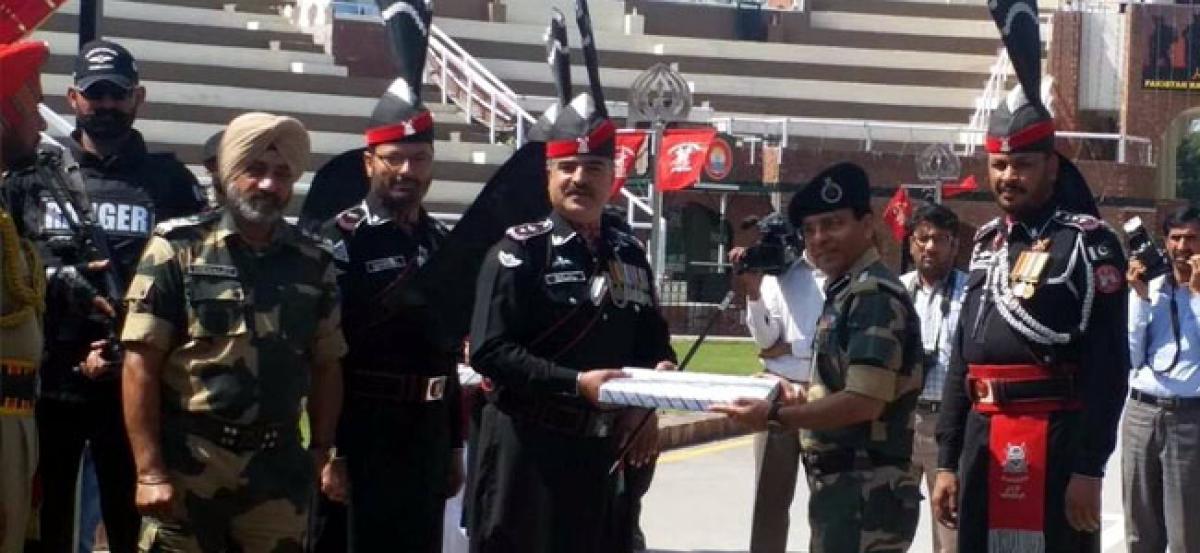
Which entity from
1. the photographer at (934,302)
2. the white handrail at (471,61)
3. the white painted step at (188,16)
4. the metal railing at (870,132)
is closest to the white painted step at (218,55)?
the white painted step at (188,16)

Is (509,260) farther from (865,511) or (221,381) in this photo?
(865,511)

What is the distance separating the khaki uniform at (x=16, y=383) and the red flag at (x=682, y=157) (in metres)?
18.3

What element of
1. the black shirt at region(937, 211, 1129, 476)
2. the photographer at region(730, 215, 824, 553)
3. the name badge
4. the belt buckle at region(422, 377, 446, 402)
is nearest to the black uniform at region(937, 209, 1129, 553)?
the black shirt at region(937, 211, 1129, 476)

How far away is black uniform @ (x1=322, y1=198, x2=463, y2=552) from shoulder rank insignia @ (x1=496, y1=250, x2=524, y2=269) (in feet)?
1.69

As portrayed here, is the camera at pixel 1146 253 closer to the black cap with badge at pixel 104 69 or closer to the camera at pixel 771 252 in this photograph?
the camera at pixel 771 252

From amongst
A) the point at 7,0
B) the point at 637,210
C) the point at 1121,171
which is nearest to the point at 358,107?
the point at 637,210

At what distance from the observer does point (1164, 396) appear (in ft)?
31.8

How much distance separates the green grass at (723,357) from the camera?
22969 mm

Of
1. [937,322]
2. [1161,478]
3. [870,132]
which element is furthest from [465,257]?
[870,132]

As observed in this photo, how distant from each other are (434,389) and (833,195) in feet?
5.32

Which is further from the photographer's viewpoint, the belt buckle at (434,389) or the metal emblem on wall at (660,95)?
the metal emblem on wall at (660,95)

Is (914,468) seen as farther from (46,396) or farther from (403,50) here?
(46,396)

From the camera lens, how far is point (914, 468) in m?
6.65

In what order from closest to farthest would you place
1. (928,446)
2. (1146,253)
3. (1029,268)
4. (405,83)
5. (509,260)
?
1. (509,260)
2. (1029,268)
3. (405,83)
4. (1146,253)
5. (928,446)
